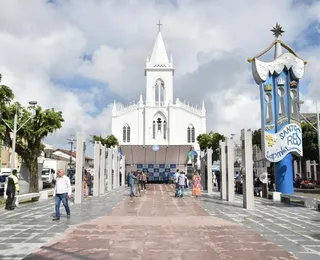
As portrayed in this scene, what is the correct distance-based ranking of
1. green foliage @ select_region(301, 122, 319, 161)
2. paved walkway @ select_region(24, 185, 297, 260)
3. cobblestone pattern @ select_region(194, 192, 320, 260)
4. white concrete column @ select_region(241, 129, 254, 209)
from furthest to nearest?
1. green foliage @ select_region(301, 122, 319, 161)
2. white concrete column @ select_region(241, 129, 254, 209)
3. cobblestone pattern @ select_region(194, 192, 320, 260)
4. paved walkway @ select_region(24, 185, 297, 260)

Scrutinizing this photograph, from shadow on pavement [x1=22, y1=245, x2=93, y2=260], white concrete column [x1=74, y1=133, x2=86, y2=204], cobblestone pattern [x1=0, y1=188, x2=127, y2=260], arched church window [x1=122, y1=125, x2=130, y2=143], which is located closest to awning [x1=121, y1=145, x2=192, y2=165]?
arched church window [x1=122, y1=125, x2=130, y2=143]

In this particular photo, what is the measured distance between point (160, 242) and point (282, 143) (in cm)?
1367

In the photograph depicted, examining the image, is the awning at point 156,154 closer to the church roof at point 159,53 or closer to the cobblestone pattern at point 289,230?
the church roof at point 159,53

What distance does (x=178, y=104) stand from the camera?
61875 millimetres

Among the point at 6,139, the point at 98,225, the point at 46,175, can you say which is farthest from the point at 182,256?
the point at 46,175

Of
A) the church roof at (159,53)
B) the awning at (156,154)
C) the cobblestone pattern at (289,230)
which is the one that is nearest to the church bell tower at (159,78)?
the church roof at (159,53)

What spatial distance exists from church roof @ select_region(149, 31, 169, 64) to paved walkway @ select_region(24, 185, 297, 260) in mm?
57795

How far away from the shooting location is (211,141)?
178 feet

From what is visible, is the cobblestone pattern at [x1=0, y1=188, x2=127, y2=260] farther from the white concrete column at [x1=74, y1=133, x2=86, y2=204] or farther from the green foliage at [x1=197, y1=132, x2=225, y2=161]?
the green foliage at [x1=197, y1=132, x2=225, y2=161]

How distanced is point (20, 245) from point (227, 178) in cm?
1297

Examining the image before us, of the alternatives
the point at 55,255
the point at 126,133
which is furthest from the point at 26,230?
the point at 126,133

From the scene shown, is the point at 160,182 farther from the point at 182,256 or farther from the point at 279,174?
the point at 182,256

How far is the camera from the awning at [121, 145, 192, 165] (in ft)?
134

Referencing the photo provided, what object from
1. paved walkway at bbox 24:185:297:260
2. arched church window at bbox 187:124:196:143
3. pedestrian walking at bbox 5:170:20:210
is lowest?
paved walkway at bbox 24:185:297:260
